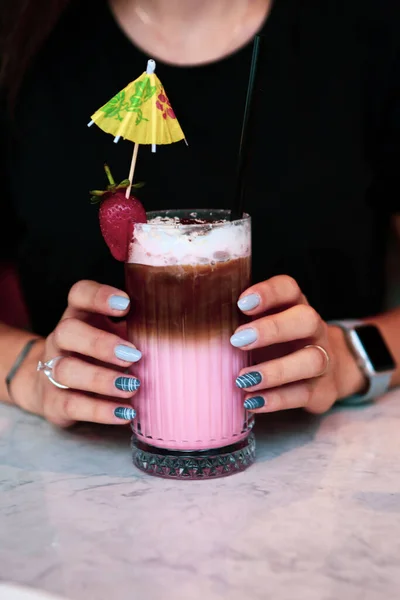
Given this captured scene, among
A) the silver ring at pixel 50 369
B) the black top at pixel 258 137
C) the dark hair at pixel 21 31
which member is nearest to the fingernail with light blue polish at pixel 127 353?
the silver ring at pixel 50 369

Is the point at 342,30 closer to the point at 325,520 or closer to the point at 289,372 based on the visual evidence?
the point at 289,372

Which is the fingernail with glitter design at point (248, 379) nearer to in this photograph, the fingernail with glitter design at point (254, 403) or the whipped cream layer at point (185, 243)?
the fingernail with glitter design at point (254, 403)

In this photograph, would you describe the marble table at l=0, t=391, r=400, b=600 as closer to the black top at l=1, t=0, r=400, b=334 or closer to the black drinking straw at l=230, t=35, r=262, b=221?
the black drinking straw at l=230, t=35, r=262, b=221

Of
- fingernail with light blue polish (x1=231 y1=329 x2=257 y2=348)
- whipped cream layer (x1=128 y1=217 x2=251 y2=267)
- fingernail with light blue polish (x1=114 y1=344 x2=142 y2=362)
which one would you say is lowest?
fingernail with light blue polish (x1=114 y1=344 x2=142 y2=362)

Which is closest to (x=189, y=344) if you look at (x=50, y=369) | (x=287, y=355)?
(x=287, y=355)

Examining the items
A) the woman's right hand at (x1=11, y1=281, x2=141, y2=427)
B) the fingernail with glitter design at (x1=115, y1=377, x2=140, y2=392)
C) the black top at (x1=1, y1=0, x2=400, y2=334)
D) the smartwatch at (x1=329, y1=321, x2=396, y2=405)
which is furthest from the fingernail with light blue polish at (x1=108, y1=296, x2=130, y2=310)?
the black top at (x1=1, y1=0, x2=400, y2=334)

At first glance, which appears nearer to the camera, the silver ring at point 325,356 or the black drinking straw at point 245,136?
the black drinking straw at point 245,136

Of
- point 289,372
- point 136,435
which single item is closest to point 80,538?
point 136,435
